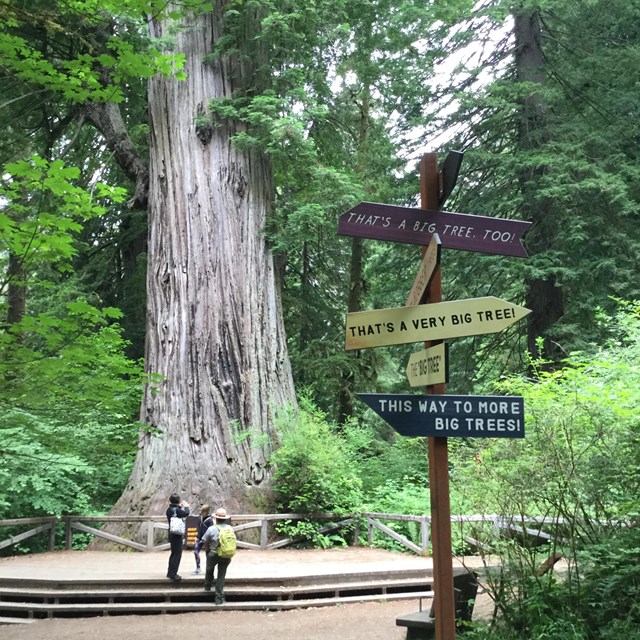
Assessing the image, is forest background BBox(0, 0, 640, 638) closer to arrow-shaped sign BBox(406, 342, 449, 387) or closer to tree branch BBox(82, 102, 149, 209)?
tree branch BBox(82, 102, 149, 209)

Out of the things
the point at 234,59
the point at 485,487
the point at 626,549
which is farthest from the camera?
the point at 234,59

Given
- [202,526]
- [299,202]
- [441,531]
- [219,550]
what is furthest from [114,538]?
[441,531]

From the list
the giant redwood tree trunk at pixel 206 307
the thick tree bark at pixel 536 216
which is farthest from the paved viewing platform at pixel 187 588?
the thick tree bark at pixel 536 216

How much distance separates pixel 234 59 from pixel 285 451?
311 inches

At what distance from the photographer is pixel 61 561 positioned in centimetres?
1041

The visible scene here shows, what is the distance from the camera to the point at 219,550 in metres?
8.11

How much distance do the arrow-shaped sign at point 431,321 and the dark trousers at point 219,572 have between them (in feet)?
17.1

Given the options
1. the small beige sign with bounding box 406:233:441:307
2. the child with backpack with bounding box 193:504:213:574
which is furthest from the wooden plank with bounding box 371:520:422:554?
the small beige sign with bounding box 406:233:441:307

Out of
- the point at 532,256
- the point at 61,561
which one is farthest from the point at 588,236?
the point at 61,561

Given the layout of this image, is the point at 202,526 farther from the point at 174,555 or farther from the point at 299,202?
the point at 299,202

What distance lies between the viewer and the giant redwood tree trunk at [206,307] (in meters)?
11.6

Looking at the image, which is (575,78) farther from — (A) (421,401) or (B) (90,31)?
(A) (421,401)

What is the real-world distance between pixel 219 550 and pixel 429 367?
212 inches

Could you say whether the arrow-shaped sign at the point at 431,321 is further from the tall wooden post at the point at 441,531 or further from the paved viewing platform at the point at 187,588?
the paved viewing platform at the point at 187,588
